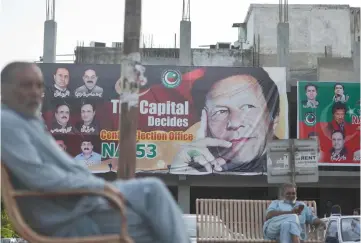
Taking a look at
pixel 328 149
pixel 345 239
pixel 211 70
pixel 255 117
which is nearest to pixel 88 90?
pixel 211 70

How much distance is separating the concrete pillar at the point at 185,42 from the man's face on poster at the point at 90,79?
498cm

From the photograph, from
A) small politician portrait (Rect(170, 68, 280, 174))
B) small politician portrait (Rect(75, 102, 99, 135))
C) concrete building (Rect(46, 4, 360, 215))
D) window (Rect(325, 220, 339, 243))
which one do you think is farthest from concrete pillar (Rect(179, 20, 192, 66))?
window (Rect(325, 220, 339, 243))

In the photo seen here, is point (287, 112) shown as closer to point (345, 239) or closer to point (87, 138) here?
point (87, 138)

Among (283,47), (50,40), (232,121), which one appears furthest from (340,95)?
(50,40)

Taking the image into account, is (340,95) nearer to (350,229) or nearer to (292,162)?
(350,229)

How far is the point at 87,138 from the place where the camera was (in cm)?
2491

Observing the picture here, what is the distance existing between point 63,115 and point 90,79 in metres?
1.82

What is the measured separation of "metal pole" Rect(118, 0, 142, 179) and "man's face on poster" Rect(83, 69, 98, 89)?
21034mm

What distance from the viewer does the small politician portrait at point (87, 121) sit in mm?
24969

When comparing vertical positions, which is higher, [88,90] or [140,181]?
[88,90]

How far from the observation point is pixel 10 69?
2889mm

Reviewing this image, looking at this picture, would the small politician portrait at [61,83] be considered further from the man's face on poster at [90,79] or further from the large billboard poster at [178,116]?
the man's face on poster at [90,79]

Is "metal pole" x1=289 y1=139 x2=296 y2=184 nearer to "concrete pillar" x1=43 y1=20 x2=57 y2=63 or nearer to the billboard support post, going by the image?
the billboard support post

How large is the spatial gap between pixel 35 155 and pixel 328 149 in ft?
77.9
